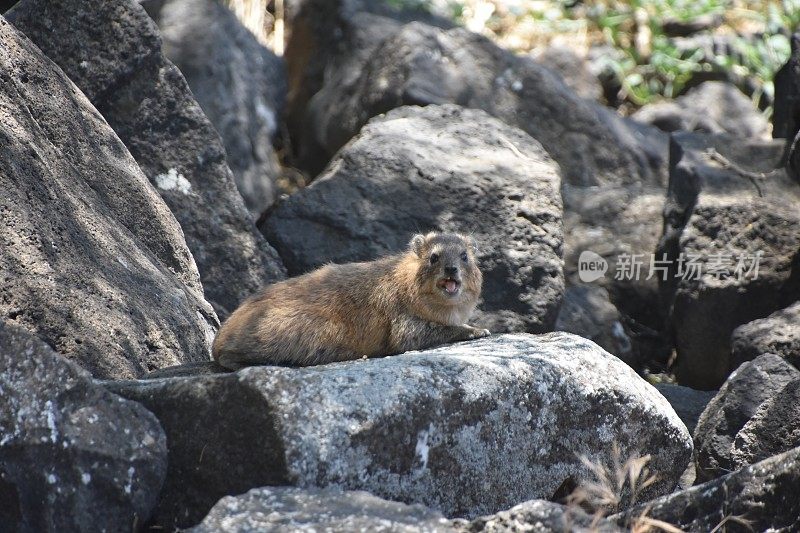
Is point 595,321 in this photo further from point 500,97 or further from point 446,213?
point 500,97

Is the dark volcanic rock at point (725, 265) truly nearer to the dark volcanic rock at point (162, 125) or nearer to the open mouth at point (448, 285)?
the open mouth at point (448, 285)

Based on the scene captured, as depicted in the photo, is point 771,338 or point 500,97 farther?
point 500,97

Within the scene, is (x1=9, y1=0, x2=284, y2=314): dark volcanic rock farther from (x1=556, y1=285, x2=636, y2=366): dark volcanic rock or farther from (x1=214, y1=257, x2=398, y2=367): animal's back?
(x1=556, y1=285, x2=636, y2=366): dark volcanic rock

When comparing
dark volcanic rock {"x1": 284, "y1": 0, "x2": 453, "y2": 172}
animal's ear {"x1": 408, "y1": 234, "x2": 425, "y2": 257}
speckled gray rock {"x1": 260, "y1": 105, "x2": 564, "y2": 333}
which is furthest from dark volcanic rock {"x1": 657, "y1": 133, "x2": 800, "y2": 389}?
dark volcanic rock {"x1": 284, "y1": 0, "x2": 453, "y2": 172}

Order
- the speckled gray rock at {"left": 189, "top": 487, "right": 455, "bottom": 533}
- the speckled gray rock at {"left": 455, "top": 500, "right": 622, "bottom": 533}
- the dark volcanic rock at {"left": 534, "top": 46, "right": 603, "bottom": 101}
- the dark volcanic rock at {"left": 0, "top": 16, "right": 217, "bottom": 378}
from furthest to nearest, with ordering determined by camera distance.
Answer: the dark volcanic rock at {"left": 534, "top": 46, "right": 603, "bottom": 101}
the dark volcanic rock at {"left": 0, "top": 16, "right": 217, "bottom": 378}
the speckled gray rock at {"left": 455, "top": 500, "right": 622, "bottom": 533}
the speckled gray rock at {"left": 189, "top": 487, "right": 455, "bottom": 533}

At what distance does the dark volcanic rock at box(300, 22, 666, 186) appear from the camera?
12.9 meters

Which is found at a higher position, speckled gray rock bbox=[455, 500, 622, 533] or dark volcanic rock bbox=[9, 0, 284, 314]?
dark volcanic rock bbox=[9, 0, 284, 314]

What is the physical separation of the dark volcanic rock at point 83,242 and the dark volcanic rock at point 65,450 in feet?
3.92

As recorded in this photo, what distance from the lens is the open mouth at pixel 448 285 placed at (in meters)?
8.02

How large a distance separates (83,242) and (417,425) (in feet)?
8.84

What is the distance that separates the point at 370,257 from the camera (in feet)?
32.1

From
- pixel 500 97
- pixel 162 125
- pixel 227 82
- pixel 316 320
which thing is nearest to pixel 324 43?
pixel 227 82

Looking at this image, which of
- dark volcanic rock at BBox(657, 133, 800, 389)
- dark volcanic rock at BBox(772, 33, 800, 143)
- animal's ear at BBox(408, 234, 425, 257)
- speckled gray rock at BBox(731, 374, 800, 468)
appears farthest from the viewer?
dark volcanic rock at BBox(772, 33, 800, 143)

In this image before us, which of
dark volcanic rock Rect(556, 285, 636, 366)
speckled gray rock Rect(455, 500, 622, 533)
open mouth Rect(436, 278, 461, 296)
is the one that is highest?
open mouth Rect(436, 278, 461, 296)
